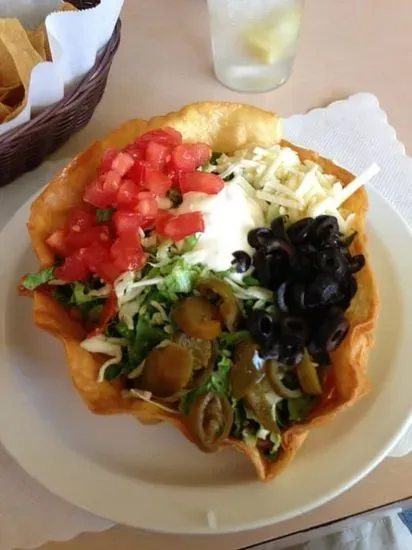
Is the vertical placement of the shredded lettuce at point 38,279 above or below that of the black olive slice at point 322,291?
below

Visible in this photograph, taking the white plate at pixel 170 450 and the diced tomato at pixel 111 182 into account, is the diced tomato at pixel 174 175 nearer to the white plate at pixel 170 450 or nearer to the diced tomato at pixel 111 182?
the diced tomato at pixel 111 182

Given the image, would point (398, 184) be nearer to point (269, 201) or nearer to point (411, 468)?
point (269, 201)

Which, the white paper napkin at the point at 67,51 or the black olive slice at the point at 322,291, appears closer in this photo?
the black olive slice at the point at 322,291

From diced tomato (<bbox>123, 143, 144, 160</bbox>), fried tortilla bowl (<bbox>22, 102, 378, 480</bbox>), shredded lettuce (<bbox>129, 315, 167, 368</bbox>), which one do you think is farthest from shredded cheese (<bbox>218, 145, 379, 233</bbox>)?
shredded lettuce (<bbox>129, 315, 167, 368</bbox>)

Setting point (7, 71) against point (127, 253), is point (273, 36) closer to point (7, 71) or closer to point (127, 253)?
point (7, 71)

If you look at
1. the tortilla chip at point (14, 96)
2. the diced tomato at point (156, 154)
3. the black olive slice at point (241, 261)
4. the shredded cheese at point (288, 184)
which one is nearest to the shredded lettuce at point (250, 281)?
the black olive slice at point (241, 261)

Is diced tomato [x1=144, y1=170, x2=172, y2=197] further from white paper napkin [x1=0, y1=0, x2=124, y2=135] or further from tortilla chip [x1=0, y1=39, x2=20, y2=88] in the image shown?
tortilla chip [x1=0, y1=39, x2=20, y2=88]
